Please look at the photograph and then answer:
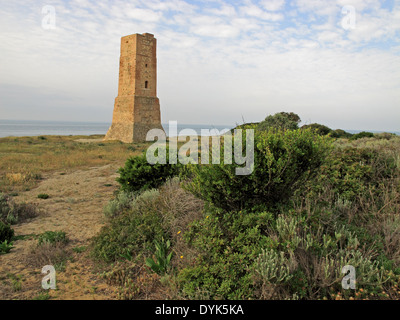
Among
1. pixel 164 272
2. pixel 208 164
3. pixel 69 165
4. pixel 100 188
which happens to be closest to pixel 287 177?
pixel 208 164

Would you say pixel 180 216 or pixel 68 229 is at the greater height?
pixel 180 216

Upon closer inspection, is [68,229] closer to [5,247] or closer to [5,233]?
[5,233]

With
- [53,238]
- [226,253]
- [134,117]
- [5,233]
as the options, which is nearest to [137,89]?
[134,117]

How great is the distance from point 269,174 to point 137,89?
75.3 ft

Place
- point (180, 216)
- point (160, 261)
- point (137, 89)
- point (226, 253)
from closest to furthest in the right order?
point (226, 253), point (160, 261), point (180, 216), point (137, 89)

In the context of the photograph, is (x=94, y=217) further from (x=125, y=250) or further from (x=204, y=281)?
(x=204, y=281)

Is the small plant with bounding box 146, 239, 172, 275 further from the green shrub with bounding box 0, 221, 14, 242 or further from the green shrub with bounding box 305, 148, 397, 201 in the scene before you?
the green shrub with bounding box 0, 221, 14, 242

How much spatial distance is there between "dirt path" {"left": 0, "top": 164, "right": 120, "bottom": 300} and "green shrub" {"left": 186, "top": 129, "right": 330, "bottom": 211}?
6.78 ft

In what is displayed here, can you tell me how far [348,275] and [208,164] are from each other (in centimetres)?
235

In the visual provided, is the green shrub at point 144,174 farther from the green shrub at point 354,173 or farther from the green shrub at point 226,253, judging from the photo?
the green shrub at point 354,173

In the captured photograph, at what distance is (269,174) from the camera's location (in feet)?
12.6

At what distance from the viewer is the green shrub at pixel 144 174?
756 centimetres

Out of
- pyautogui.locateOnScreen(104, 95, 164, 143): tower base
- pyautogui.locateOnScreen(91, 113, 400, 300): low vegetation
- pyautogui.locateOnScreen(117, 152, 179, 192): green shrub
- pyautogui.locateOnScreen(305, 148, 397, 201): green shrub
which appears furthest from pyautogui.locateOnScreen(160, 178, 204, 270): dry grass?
pyautogui.locateOnScreen(104, 95, 164, 143): tower base

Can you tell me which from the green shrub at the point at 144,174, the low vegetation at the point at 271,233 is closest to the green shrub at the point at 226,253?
the low vegetation at the point at 271,233
